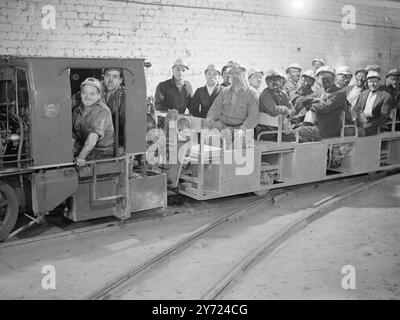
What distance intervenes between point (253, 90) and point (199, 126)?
1.13 m

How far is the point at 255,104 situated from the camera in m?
8.95

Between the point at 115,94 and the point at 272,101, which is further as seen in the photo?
the point at 272,101

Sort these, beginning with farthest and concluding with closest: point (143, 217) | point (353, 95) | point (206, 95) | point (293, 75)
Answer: point (293, 75)
point (353, 95)
point (206, 95)
point (143, 217)

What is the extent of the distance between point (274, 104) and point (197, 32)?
4062 millimetres

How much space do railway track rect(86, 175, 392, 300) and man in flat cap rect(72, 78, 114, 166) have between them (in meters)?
1.57

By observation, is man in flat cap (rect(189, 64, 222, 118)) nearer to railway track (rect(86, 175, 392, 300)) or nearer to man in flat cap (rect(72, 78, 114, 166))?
railway track (rect(86, 175, 392, 300))

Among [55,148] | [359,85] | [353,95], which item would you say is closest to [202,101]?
[353,95]

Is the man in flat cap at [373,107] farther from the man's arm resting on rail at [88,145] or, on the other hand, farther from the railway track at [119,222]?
the man's arm resting on rail at [88,145]

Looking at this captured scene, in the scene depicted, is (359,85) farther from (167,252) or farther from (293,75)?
(167,252)

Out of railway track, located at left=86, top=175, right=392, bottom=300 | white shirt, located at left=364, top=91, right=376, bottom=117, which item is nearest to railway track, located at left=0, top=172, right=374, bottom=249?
railway track, located at left=86, top=175, right=392, bottom=300

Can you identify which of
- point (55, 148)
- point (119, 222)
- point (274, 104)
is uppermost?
point (274, 104)

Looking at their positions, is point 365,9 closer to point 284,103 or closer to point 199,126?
point 284,103

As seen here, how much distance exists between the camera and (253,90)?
359 inches
